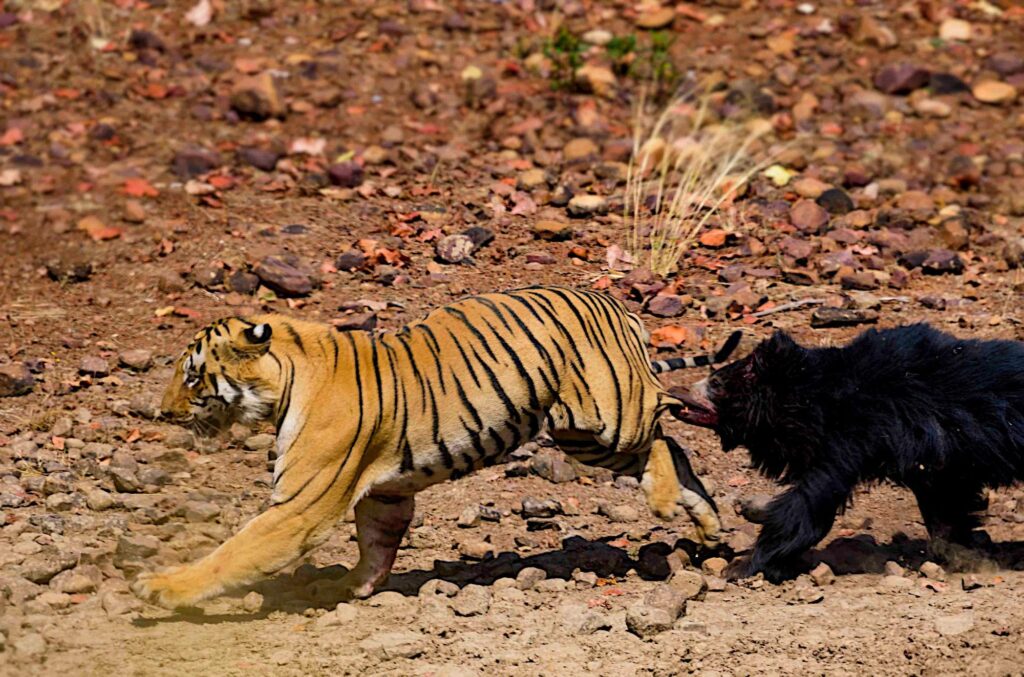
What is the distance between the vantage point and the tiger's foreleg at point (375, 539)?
19.7ft

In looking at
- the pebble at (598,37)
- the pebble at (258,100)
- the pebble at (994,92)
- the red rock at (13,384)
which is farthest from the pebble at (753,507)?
the pebble at (598,37)

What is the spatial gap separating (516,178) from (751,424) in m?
3.96

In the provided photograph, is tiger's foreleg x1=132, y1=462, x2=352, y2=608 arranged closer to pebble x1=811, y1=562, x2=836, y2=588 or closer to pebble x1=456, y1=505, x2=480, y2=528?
pebble x1=456, y1=505, x2=480, y2=528

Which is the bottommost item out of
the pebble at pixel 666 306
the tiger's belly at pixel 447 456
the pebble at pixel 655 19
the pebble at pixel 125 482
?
the pebble at pixel 666 306

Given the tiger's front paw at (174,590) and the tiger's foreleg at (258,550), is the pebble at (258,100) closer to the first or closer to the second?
the tiger's foreleg at (258,550)

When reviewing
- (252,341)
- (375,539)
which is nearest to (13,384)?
(252,341)

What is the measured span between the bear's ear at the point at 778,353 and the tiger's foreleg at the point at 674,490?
595 millimetres

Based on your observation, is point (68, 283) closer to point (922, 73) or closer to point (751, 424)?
point (751, 424)

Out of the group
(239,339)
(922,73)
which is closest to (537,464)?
(239,339)

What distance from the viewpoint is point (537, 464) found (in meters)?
7.30

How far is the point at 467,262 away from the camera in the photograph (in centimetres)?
910

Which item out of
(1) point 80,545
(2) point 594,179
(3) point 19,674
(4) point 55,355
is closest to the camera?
(3) point 19,674

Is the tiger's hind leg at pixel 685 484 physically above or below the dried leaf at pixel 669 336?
above

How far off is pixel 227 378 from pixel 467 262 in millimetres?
3566
